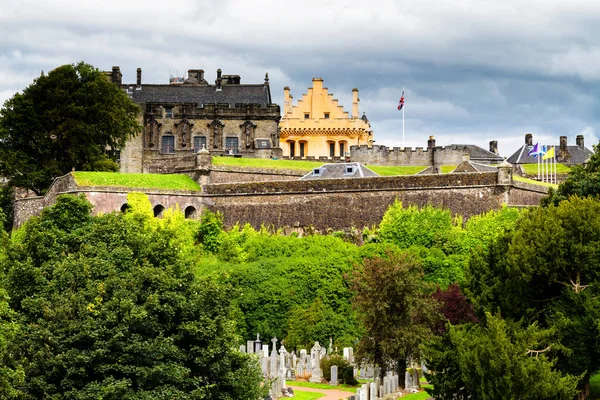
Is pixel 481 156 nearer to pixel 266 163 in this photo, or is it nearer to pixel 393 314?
pixel 266 163

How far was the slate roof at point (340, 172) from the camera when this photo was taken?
195 ft

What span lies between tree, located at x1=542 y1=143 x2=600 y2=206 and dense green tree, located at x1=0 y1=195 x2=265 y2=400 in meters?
18.1

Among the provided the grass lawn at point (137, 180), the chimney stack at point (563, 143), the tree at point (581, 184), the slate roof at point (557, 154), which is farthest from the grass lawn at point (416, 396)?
the chimney stack at point (563, 143)

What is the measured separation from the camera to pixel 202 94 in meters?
79.7

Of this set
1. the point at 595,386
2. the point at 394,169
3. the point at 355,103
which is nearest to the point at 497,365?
the point at 595,386

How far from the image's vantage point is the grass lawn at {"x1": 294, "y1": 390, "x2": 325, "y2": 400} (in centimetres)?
3563

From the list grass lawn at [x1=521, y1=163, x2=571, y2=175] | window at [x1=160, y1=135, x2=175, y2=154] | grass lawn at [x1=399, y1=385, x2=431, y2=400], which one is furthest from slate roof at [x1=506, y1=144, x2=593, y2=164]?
grass lawn at [x1=399, y1=385, x2=431, y2=400]

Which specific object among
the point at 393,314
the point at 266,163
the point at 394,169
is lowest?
the point at 393,314

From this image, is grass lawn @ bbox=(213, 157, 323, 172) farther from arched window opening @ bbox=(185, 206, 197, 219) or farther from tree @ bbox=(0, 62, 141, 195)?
tree @ bbox=(0, 62, 141, 195)

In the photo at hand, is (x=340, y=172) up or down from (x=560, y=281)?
up

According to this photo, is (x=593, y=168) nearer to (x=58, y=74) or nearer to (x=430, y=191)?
(x=430, y=191)

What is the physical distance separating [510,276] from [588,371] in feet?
12.9

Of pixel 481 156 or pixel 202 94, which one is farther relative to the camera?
pixel 202 94

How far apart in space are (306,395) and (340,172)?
25.5m
